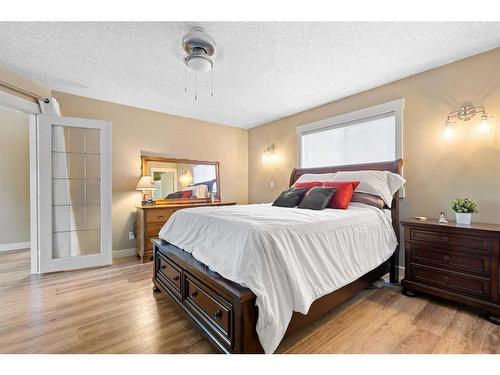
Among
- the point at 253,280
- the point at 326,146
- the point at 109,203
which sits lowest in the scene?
the point at 253,280

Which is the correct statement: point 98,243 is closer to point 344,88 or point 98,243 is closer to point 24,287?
point 24,287

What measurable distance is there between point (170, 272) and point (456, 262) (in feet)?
8.37

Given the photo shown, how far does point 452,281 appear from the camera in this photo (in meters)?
2.01

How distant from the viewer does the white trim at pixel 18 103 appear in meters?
2.48

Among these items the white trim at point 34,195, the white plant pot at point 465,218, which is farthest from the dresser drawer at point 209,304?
the white trim at point 34,195

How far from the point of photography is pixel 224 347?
138cm

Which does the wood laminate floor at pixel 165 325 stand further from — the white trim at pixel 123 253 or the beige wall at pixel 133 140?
the beige wall at pixel 133 140

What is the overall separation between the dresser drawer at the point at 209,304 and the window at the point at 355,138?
267 centimetres

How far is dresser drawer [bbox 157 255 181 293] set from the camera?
194 cm

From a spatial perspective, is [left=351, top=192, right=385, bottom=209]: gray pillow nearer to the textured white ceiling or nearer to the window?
the window

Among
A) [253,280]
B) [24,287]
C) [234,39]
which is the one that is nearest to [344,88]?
[234,39]

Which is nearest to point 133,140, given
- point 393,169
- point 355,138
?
point 355,138

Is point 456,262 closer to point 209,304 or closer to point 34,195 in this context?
point 209,304

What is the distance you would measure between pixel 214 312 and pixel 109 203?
101 inches
